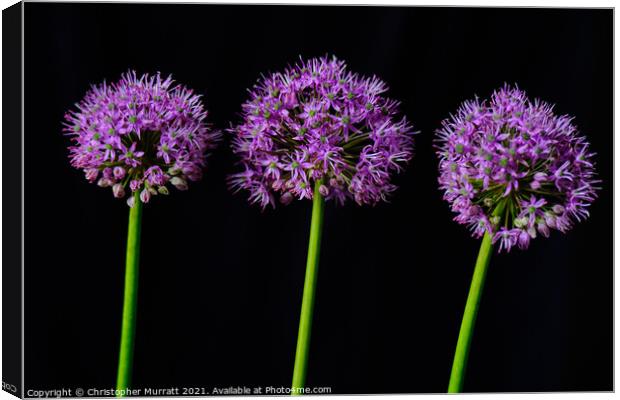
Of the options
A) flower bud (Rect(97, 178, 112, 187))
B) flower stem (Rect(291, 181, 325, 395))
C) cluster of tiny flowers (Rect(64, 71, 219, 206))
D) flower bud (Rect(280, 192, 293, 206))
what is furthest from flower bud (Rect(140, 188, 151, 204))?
flower stem (Rect(291, 181, 325, 395))

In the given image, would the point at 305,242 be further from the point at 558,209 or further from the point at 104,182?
the point at 558,209

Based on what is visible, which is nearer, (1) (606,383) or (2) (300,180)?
(2) (300,180)

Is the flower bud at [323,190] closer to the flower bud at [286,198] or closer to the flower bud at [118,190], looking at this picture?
the flower bud at [286,198]

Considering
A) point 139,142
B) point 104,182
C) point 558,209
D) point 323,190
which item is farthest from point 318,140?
point 558,209

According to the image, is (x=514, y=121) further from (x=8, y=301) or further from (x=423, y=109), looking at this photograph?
(x=8, y=301)

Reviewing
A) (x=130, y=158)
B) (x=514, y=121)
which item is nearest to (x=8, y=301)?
(x=130, y=158)

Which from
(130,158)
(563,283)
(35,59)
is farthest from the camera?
(563,283)

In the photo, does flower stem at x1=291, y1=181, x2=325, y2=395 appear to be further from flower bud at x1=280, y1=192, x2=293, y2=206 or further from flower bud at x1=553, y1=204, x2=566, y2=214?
flower bud at x1=553, y1=204, x2=566, y2=214
